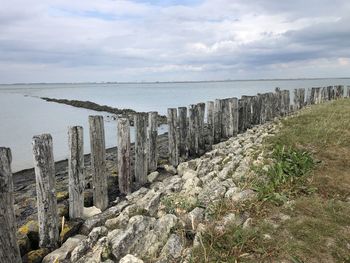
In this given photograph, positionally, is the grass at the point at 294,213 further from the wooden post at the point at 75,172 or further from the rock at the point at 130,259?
the wooden post at the point at 75,172

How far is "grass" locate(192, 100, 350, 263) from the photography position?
457cm

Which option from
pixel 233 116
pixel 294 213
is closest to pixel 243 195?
pixel 294 213

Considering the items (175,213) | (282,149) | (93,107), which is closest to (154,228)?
(175,213)

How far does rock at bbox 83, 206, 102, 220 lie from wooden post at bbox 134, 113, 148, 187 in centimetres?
169

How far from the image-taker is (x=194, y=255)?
455 cm

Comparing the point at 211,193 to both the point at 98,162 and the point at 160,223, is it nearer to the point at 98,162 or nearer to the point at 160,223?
the point at 160,223

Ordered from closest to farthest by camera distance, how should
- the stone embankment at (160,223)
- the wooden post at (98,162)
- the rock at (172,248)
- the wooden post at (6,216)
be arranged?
the rock at (172,248) → the wooden post at (6,216) → the stone embankment at (160,223) → the wooden post at (98,162)

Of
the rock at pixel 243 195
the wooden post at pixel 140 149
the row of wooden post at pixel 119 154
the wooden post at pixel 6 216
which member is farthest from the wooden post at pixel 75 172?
the rock at pixel 243 195

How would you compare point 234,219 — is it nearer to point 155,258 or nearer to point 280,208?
point 280,208

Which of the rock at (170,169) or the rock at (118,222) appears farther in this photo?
the rock at (170,169)

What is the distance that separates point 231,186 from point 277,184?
0.78m

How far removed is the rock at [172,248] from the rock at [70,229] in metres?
2.12

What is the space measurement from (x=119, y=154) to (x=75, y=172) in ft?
5.13

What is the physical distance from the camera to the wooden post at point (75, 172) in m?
6.71
